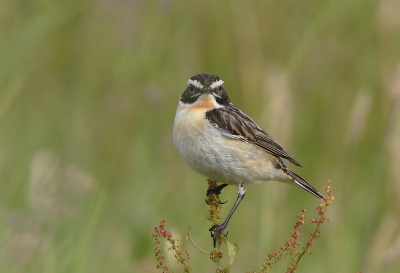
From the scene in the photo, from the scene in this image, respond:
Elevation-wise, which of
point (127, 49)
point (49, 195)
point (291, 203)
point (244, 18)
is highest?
point (244, 18)

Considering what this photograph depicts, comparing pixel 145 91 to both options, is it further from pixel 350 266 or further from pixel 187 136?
pixel 350 266

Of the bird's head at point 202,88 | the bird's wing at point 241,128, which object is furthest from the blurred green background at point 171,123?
the bird's head at point 202,88

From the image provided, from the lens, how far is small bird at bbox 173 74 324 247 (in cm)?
450

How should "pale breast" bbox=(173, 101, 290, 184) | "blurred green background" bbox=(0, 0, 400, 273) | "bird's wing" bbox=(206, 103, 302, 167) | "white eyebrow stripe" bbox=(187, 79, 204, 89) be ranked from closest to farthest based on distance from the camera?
"pale breast" bbox=(173, 101, 290, 184) < "blurred green background" bbox=(0, 0, 400, 273) < "bird's wing" bbox=(206, 103, 302, 167) < "white eyebrow stripe" bbox=(187, 79, 204, 89)

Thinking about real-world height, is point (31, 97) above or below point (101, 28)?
below

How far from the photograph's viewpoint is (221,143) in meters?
4.62

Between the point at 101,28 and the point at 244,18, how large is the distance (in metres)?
1.91

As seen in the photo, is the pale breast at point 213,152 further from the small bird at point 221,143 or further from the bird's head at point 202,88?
the bird's head at point 202,88

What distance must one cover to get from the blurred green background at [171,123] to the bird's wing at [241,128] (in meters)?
0.26

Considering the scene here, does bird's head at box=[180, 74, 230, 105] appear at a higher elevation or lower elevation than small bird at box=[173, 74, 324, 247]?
higher

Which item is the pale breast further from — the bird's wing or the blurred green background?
the blurred green background

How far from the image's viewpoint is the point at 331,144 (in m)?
7.81

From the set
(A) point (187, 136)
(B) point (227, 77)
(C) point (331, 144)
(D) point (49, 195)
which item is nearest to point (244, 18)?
(B) point (227, 77)

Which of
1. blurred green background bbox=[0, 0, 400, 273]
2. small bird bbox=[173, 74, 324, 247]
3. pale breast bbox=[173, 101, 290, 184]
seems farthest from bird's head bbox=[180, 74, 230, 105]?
blurred green background bbox=[0, 0, 400, 273]
